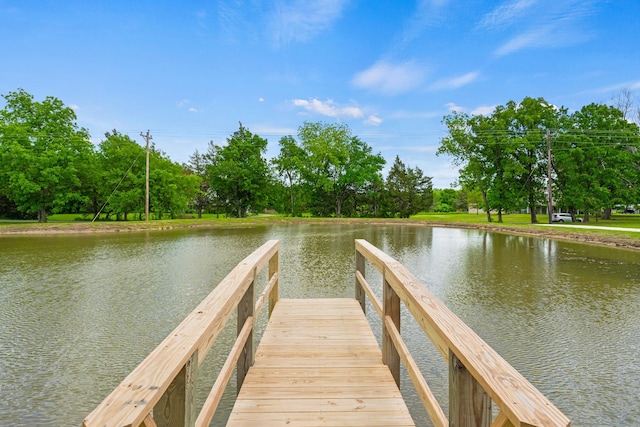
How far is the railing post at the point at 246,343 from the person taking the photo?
251 centimetres

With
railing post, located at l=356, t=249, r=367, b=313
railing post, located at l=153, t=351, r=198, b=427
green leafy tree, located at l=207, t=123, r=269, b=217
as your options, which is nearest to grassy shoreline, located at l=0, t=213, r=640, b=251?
green leafy tree, located at l=207, t=123, r=269, b=217

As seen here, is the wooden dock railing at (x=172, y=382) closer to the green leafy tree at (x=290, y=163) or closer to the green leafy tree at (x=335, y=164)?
the green leafy tree at (x=335, y=164)

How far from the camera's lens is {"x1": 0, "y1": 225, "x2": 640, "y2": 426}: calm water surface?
3125 mm

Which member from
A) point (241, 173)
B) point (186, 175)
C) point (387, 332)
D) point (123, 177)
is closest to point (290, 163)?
point (241, 173)

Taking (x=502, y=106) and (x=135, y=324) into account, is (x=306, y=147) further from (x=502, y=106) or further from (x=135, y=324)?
(x=135, y=324)

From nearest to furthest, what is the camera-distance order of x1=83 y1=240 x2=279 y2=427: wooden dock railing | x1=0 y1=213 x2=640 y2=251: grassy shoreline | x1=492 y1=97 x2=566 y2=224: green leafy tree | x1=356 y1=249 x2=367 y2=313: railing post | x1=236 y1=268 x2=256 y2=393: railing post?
x1=83 y1=240 x2=279 y2=427: wooden dock railing, x1=236 y1=268 x2=256 y2=393: railing post, x1=356 y1=249 x2=367 y2=313: railing post, x1=0 y1=213 x2=640 y2=251: grassy shoreline, x1=492 y1=97 x2=566 y2=224: green leafy tree

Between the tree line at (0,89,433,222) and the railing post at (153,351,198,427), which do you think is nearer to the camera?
the railing post at (153,351,198,427)

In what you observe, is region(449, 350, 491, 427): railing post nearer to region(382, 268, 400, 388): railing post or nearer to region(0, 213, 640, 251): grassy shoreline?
region(382, 268, 400, 388): railing post

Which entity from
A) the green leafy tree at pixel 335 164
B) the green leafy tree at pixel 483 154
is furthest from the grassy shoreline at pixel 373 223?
the green leafy tree at pixel 335 164

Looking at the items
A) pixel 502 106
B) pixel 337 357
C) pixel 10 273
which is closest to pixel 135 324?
pixel 337 357

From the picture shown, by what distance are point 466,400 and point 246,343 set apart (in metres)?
1.80

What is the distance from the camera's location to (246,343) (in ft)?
8.42

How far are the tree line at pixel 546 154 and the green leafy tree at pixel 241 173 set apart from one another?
786 inches

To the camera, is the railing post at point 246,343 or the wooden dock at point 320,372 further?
the railing post at point 246,343
